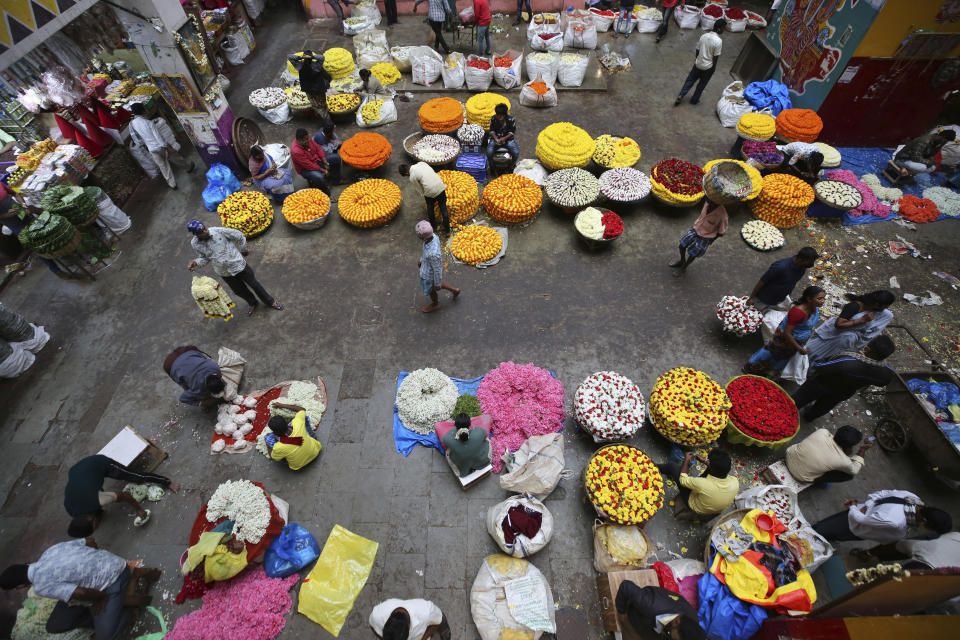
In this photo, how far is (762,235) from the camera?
7707 millimetres

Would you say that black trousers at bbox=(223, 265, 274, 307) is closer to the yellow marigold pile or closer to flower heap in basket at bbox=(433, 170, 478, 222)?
flower heap in basket at bbox=(433, 170, 478, 222)

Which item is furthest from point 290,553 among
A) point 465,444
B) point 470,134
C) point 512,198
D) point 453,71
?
point 453,71

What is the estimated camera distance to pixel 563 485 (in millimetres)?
5273

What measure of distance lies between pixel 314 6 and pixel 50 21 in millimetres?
10447

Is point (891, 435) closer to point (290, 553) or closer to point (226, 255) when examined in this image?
point (290, 553)

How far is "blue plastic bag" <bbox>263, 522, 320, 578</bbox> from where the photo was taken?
4.70 meters

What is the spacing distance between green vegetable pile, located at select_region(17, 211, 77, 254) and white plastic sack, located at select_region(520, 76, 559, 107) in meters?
9.63

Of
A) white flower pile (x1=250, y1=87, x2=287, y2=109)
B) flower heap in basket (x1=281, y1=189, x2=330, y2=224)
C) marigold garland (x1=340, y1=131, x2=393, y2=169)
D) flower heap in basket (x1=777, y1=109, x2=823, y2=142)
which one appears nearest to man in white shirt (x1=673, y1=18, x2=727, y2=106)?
flower heap in basket (x1=777, y1=109, x2=823, y2=142)

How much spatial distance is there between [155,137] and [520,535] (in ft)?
33.0

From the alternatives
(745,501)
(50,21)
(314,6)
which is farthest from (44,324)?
(314,6)

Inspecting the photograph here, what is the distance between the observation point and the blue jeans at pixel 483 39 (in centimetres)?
1150

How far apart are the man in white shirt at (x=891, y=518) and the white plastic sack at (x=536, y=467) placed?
3.10m

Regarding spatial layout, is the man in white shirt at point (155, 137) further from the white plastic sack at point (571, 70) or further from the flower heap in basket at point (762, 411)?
the flower heap in basket at point (762, 411)

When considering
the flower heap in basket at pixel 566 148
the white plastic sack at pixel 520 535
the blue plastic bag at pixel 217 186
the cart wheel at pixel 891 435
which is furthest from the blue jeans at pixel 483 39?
the cart wheel at pixel 891 435
